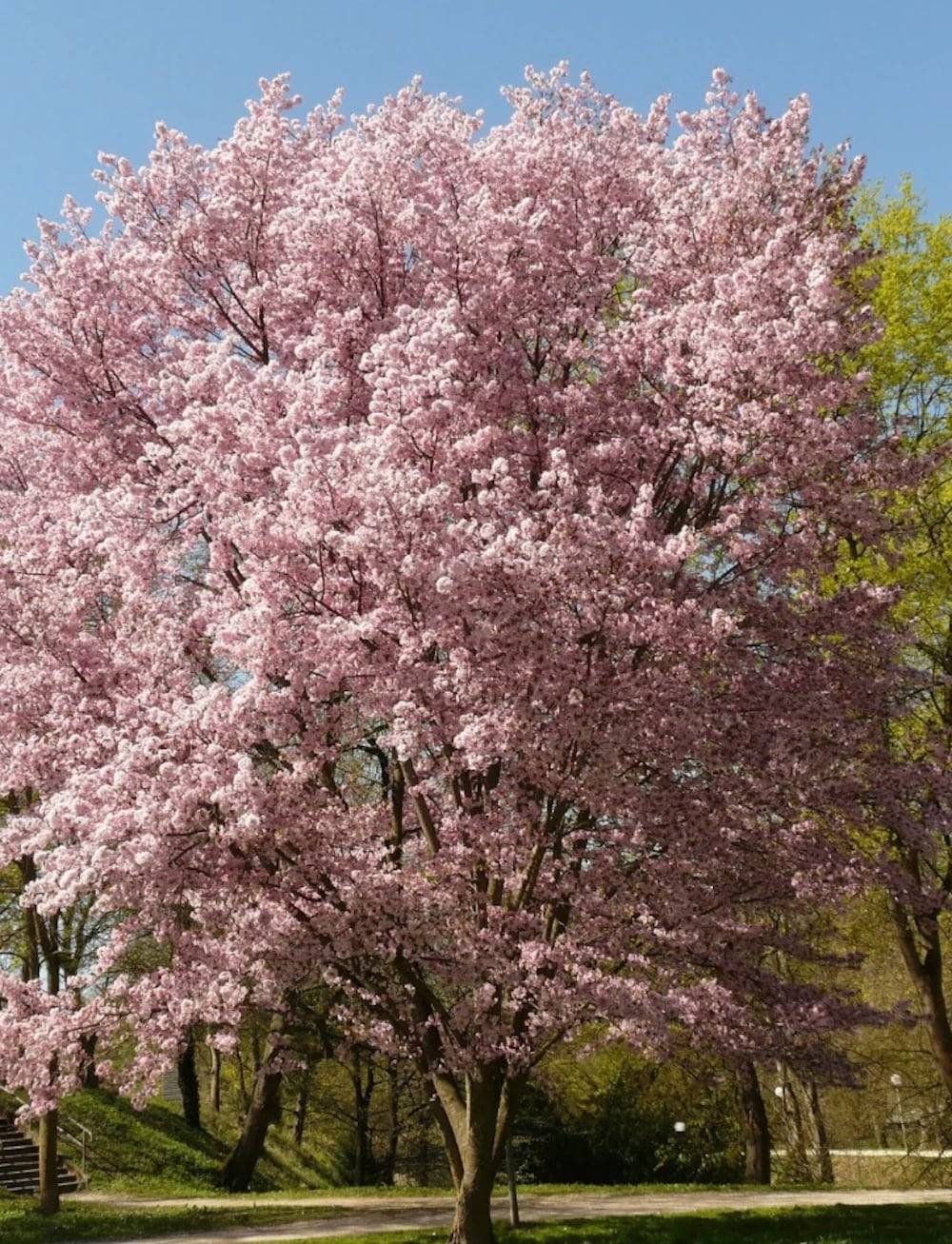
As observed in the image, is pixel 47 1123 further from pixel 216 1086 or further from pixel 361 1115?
pixel 216 1086

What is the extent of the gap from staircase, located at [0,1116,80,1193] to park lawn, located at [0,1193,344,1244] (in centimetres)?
324

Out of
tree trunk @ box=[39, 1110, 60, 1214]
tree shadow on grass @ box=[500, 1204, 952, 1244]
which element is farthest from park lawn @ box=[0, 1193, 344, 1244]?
tree shadow on grass @ box=[500, 1204, 952, 1244]

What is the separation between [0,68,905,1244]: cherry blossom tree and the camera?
470 inches

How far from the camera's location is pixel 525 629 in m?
11.6

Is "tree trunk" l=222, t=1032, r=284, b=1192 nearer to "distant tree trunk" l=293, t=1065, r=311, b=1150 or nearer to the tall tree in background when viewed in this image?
"distant tree trunk" l=293, t=1065, r=311, b=1150

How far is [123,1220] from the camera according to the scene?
67.4 ft

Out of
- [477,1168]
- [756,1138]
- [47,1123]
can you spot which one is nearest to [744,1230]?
[477,1168]

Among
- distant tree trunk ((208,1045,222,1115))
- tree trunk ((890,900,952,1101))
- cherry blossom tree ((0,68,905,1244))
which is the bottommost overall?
distant tree trunk ((208,1045,222,1115))

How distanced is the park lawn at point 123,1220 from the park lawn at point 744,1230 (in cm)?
435

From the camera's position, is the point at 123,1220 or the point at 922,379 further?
the point at 922,379

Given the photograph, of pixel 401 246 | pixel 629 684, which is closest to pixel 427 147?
pixel 401 246

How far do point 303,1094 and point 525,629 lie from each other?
2650 cm

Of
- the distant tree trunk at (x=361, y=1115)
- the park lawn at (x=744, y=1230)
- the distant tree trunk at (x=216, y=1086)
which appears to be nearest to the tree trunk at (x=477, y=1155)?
the park lawn at (x=744, y=1230)

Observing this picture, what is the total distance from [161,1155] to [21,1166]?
4.13m
